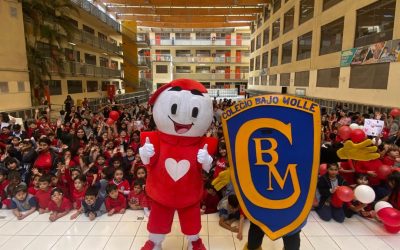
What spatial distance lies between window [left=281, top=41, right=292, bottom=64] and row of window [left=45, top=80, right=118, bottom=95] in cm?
1432

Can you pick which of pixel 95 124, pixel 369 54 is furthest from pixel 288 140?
pixel 369 54

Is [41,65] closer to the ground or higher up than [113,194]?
higher up

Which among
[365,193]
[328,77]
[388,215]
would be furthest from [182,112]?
[328,77]

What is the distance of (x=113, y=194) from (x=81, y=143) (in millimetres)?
2135

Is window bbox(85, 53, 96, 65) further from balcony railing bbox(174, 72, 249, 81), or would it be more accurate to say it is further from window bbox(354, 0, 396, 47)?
window bbox(354, 0, 396, 47)

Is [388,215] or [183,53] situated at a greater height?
[183,53]

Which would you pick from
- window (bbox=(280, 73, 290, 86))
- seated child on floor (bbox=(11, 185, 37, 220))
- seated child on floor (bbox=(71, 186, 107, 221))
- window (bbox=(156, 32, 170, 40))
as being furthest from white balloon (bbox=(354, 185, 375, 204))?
window (bbox=(156, 32, 170, 40))

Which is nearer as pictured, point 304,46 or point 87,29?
point 304,46

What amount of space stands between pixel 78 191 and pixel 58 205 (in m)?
0.36

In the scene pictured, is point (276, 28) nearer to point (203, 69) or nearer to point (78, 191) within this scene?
point (203, 69)

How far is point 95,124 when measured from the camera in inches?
320

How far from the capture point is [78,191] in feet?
14.1

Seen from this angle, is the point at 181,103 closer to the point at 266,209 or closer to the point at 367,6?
the point at 266,209

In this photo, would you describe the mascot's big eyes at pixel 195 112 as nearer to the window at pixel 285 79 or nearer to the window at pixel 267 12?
the window at pixel 285 79
